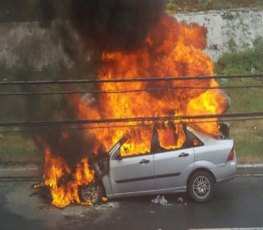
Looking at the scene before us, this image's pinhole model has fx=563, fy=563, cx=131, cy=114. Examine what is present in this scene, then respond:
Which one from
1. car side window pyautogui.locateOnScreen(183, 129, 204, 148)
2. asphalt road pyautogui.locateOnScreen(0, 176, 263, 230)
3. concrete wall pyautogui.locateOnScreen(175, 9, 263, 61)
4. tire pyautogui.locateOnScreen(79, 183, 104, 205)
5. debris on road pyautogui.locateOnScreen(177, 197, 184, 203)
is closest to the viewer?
asphalt road pyautogui.locateOnScreen(0, 176, 263, 230)

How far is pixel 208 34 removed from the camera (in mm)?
18438

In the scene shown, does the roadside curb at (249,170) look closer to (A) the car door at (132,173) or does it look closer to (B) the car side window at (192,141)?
(B) the car side window at (192,141)

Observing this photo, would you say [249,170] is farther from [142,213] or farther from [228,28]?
[228,28]

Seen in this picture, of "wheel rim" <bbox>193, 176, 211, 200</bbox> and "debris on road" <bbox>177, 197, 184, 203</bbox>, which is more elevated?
"wheel rim" <bbox>193, 176, 211, 200</bbox>

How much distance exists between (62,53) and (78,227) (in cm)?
716

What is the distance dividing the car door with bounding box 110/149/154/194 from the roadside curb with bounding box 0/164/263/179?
2372 mm

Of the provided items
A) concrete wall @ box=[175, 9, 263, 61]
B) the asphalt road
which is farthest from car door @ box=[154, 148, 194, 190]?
concrete wall @ box=[175, 9, 263, 61]

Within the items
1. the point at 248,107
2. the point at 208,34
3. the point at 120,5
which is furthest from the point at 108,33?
the point at 208,34

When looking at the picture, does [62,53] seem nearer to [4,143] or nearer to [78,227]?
[4,143]

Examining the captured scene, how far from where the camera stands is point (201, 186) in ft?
36.8

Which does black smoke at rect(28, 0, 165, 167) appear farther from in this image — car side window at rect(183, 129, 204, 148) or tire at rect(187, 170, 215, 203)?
tire at rect(187, 170, 215, 203)

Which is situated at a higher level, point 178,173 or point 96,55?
point 96,55

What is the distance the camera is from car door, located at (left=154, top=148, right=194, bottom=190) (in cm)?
1103

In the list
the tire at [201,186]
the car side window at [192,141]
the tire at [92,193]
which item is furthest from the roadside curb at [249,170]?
the tire at [92,193]
